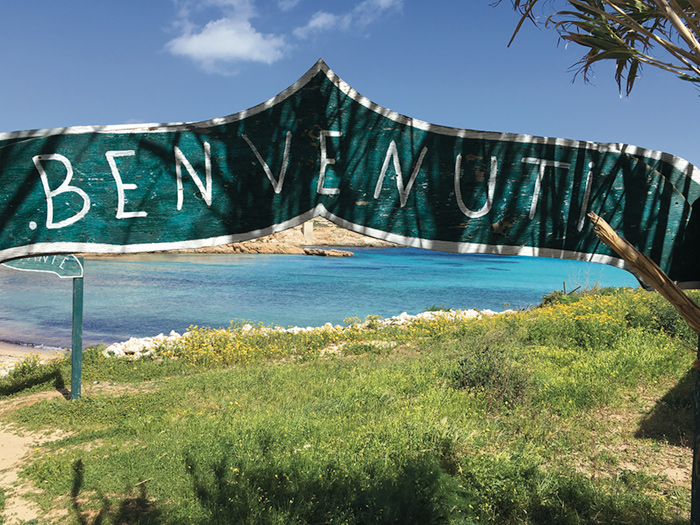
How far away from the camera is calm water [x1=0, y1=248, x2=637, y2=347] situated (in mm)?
Answer: 24328

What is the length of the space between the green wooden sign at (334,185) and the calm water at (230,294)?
17.1 m

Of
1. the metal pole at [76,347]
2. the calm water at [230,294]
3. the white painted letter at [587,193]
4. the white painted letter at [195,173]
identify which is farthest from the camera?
the calm water at [230,294]

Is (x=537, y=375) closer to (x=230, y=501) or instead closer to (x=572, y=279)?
(x=230, y=501)

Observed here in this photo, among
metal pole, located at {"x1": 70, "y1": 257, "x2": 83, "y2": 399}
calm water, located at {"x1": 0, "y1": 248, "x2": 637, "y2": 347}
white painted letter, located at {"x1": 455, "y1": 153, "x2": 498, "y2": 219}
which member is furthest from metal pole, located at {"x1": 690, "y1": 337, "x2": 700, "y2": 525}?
calm water, located at {"x1": 0, "y1": 248, "x2": 637, "y2": 347}

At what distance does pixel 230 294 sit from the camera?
38.4m

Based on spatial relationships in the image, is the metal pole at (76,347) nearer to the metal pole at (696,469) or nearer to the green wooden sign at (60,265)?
the green wooden sign at (60,265)

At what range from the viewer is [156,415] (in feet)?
24.3

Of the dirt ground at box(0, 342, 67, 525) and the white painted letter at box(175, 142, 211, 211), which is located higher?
the white painted letter at box(175, 142, 211, 211)

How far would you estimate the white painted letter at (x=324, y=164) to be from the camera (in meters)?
1.86

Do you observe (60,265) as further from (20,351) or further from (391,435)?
(20,351)

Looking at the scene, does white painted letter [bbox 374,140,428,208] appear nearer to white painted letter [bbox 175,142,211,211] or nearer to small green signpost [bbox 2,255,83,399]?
white painted letter [bbox 175,142,211,211]

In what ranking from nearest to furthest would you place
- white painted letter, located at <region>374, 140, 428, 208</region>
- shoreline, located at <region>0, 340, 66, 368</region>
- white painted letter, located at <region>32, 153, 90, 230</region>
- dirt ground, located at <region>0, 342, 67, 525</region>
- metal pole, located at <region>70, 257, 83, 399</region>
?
white painted letter, located at <region>32, 153, 90, 230</region>, white painted letter, located at <region>374, 140, 428, 208</region>, dirt ground, located at <region>0, 342, 67, 525</region>, metal pole, located at <region>70, 257, 83, 399</region>, shoreline, located at <region>0, 340, 66, 368</region>

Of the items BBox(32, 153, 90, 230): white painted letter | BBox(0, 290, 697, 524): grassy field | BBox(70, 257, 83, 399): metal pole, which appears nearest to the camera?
BBox(32, 153, 90, 230): white painted letter

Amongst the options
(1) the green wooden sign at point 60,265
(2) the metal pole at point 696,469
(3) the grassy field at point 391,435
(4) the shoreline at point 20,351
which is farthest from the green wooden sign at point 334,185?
(4) the shoreline at point 20,351
